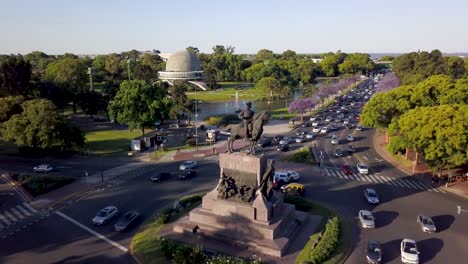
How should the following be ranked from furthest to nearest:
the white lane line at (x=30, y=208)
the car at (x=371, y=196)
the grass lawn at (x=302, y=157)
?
the grass lawn at (x=302, y=157)
the car at (x=371, y=196)
the white lane line at (x=30, y=208)

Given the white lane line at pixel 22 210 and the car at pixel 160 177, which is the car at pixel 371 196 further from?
the white lane line at pixel 22 210

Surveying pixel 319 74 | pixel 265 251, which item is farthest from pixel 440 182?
pixel 319 74

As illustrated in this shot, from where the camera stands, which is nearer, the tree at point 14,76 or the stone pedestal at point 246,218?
the stone pedestal at point 246,218

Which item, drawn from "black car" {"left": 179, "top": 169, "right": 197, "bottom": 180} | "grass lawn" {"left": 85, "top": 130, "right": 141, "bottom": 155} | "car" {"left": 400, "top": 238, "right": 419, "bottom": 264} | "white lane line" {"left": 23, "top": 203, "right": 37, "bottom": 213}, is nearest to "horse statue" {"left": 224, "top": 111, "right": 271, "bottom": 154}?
"car" {"left": 400, "top": 238, "right": 419, "bottom": 264}

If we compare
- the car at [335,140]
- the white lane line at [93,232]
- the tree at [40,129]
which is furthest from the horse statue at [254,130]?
the car at [335,140]

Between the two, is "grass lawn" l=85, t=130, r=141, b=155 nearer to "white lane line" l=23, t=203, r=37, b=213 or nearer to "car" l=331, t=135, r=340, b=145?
"white lane line" l=23, t=203, r=37, b=213
